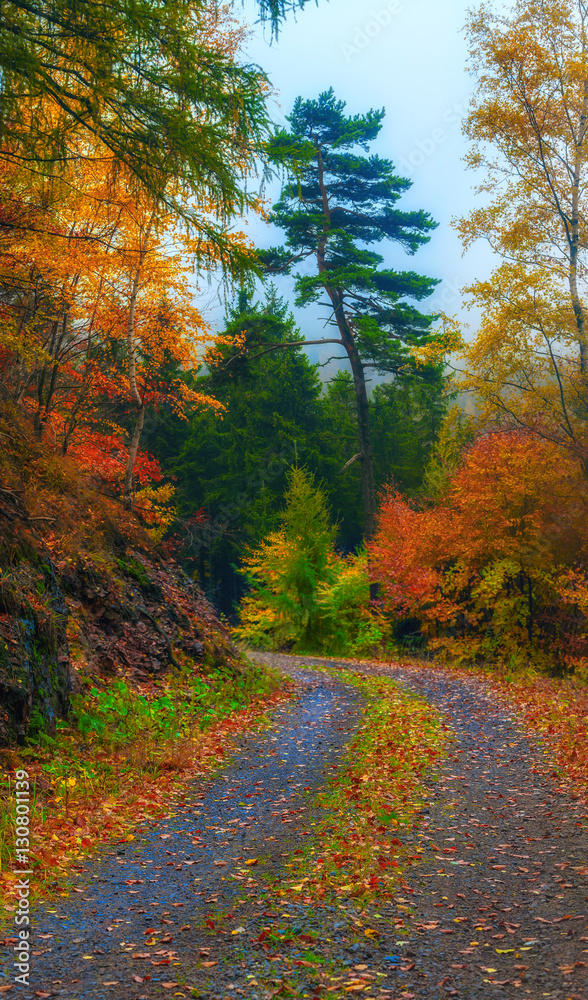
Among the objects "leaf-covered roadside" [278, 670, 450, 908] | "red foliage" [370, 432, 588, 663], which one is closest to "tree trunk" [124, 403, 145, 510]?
"leaf-covered roadside" [278, 670, 450, 908]

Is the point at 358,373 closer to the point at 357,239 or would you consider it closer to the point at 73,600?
the point at 357,239

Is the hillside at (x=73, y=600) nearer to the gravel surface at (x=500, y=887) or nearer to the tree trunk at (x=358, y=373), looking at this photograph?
the gravel surface at (x=500, y=887)

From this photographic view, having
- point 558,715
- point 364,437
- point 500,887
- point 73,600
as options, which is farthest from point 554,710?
point 364,437

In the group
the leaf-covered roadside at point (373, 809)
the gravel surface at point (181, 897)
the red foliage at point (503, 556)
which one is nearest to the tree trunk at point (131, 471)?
the leaf-covered roadside at point (373, 809)

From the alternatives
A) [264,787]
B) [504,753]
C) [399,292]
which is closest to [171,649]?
[264,787]

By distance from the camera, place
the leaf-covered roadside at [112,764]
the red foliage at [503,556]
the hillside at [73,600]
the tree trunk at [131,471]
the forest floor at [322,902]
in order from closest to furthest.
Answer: the forest floor at [322,902], the leaf-covered roadside at [112,764], the hillside at [73,600], the tree trunk at [131,471], the red foliage at [503,556]

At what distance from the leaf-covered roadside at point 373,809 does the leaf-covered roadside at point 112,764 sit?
1632 millimetres

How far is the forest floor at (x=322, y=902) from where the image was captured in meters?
3.38

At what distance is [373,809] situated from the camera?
6.17m

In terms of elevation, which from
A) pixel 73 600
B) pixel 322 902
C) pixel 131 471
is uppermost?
pixel 131 471

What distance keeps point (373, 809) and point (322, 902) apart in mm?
2000

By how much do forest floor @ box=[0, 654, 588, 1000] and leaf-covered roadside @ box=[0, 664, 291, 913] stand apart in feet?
0.90

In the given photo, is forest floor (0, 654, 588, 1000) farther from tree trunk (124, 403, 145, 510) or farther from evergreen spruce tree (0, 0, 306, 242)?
tree trunk (124, 403, 145, 510)

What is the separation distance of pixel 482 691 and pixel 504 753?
4.75m
